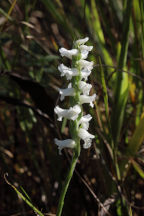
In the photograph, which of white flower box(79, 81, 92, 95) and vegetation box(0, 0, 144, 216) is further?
vegetation box(0, 0, 144, 216)

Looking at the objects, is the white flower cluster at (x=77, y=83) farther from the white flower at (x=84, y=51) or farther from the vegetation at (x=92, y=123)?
the vegetation at (x=92, y=123)

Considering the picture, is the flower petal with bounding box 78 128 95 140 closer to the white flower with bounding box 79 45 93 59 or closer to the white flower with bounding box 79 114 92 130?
the white flower with bounding box 79 114 92 130

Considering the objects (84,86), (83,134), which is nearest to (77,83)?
(84,86)

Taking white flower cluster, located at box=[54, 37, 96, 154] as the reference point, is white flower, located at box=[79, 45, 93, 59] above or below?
above

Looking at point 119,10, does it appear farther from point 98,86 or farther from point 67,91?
point 67,91

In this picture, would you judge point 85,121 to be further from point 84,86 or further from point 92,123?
point 92,123

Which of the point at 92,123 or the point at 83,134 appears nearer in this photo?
the point at 83,134

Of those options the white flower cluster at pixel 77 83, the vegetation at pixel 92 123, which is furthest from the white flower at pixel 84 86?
the vegetation at pixel 92 123

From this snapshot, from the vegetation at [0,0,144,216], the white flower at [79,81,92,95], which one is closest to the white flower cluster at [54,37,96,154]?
the white flower at [79,81,92,95]

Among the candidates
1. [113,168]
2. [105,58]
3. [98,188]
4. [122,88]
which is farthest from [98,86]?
[98,188]
